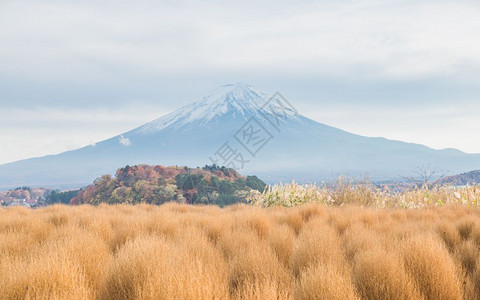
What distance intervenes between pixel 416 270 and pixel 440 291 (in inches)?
12.3

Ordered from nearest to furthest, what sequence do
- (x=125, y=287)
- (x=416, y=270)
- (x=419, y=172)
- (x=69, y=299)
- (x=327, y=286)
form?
(x=69, y=299) < (x=327, y=286) < (x=125, y=287) < (x=416, y=270) < (x=419, y=172)

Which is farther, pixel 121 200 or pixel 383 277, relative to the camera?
pixel 121 200

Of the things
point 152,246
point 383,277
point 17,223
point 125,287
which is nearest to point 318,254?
point 383,277

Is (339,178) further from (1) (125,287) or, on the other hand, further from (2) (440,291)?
(1) (125,287)

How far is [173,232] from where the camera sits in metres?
5.33

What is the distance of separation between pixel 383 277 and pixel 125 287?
6.96 feet

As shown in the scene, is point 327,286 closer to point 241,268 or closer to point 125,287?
point 241,268

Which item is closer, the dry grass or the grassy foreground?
the grassy foreground

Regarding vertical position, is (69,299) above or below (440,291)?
above

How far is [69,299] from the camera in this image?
92.8 inches

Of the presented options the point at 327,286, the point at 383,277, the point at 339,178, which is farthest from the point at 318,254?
the point at 339,178

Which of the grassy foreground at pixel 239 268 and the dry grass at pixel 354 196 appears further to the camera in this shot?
the dry grass at pixel 354 196

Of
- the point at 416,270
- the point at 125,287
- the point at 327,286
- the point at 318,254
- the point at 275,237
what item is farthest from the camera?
the point at 275,237

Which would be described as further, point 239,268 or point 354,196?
point 354,196
